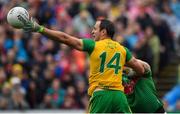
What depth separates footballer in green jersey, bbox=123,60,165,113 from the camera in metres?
12.2

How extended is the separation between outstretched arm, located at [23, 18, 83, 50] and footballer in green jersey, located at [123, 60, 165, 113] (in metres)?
1.54

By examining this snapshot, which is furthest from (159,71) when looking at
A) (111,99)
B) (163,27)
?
(111,99)

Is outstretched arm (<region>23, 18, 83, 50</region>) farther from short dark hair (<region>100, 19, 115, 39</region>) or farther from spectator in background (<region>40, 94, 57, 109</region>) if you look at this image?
spectator in background (<region>40, 94, 57, 109</region>)

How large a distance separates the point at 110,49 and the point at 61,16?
30.3 feet

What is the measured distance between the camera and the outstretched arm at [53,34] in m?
10.6

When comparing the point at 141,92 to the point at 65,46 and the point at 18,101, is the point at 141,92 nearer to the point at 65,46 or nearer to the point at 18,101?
the point at 18,101

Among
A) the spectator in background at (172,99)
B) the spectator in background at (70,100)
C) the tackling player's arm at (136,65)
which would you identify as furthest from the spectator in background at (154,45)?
the tackling player's arm at (136,65)

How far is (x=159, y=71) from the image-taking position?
68.4 ft

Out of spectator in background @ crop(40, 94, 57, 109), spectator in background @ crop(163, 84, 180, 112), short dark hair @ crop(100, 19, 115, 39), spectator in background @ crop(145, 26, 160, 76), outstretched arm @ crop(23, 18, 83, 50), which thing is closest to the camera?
outstretched arm @ crop(23, 18, 83, 50)

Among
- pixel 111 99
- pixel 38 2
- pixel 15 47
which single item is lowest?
pixel 111 99

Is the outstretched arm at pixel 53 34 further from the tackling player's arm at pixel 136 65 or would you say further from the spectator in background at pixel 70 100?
the spectator in background at pixel 70 100

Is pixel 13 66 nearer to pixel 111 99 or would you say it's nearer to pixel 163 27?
pixel 163 27

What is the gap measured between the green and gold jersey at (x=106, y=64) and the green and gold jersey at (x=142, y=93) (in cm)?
86

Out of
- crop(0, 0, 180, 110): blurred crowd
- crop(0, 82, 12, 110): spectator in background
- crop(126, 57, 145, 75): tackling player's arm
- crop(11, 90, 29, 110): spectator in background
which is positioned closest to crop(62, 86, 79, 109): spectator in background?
crop(0, 0, 180, 110): blurred crowd
